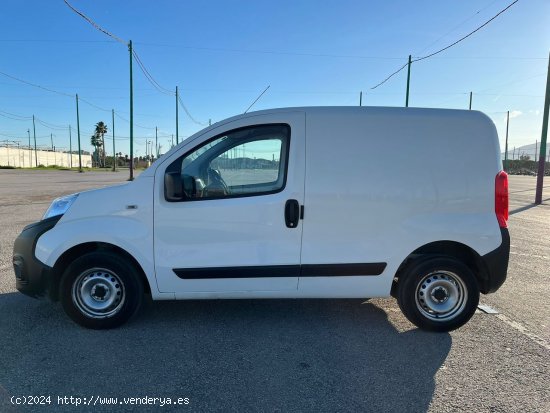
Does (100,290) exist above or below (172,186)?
below

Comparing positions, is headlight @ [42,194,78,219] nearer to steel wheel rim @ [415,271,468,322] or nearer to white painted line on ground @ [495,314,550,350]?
steel wheel rim @ [415,271,468,322]

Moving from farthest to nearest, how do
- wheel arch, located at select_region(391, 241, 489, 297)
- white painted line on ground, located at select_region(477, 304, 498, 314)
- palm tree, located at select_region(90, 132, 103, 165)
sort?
palm tree, located at select_region(90, 132, 103, 165) < white painted line on ground, located at select_region(477, 304, 498, 314) < wheel arch, located at select_region(391, 241, 489, 297)

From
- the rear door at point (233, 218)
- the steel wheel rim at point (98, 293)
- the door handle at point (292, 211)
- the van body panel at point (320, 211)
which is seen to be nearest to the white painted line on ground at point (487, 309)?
the van body panel at point (320, 211)

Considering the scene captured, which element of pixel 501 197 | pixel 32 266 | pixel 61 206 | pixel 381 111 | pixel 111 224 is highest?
pixel 381 111

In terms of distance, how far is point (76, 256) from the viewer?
3.75 metres

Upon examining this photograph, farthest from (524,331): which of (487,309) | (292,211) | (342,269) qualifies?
(292,211)

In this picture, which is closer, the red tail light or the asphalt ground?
the asphalt ground

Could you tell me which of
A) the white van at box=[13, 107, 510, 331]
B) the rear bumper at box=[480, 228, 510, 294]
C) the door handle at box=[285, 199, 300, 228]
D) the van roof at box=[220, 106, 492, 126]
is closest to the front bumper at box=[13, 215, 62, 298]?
the white van at box=[13, 107, 510, 331]

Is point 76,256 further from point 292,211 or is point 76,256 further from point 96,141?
point 96,141

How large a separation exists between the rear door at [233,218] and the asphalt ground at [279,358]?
20.0 inches

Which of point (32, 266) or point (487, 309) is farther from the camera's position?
point (487, 309)

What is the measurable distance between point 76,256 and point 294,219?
2.11 metres

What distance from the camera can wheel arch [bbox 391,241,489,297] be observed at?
3.72 metres

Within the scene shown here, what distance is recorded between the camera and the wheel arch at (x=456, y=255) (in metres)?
3.72
